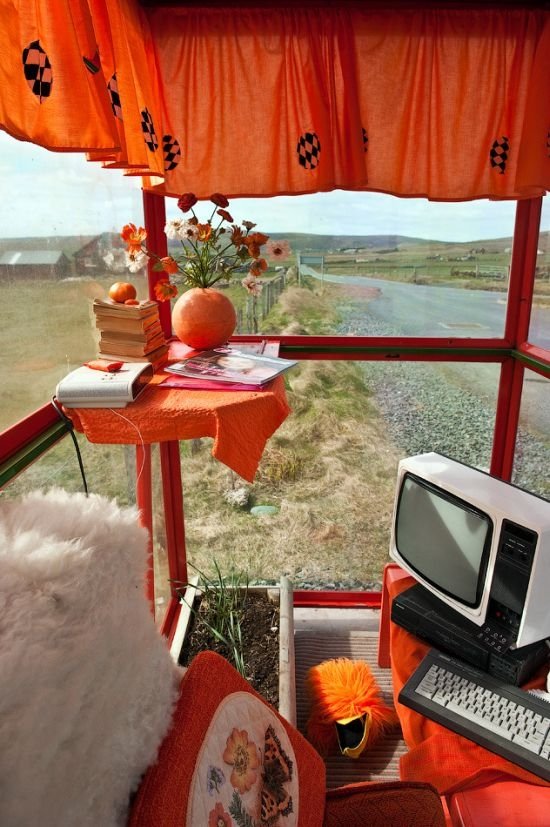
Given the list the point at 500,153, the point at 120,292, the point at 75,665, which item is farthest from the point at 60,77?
the point at 500,153

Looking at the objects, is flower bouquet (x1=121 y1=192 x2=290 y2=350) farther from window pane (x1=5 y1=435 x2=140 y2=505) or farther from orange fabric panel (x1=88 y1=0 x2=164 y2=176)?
window pane (x1=5 y1=435 x2=140 y2=505)

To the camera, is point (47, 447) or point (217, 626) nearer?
point (47, 447)

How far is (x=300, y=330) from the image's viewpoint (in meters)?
2.27

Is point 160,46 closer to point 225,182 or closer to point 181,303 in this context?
point 225,182

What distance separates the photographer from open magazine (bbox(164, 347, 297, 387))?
57.2 inches

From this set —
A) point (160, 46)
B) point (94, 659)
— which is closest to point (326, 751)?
point (94, 659)

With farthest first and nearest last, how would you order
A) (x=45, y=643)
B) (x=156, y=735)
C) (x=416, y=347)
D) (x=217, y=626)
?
(x=416, y=347) < (x=217, y=626) < (x=156, y=735) < (x=45, y=643)

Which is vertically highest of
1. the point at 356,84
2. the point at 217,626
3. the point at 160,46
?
the point at 160,46

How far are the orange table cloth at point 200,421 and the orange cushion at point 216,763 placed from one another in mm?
518

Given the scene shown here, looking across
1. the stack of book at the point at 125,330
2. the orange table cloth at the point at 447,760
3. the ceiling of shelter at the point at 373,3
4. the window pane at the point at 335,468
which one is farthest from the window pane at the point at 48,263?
the orange table cloth at the point at 447,760

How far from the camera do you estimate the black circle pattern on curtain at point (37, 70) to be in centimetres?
97

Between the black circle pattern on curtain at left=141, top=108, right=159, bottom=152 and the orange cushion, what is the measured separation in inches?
53.7

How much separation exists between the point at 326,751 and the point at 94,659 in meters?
1.47

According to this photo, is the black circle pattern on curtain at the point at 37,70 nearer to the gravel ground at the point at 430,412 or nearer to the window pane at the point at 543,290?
the gravel ground at the point at 430,412
